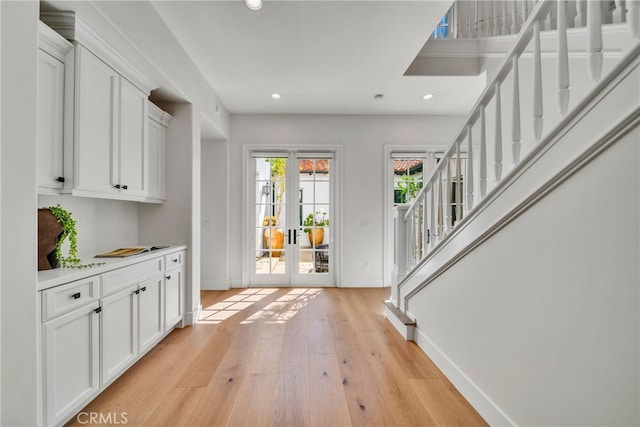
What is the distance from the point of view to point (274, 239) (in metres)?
4.65

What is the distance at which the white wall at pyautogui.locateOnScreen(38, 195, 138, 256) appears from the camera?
2.12 m

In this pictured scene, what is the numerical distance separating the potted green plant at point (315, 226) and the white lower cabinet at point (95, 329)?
2423 mm

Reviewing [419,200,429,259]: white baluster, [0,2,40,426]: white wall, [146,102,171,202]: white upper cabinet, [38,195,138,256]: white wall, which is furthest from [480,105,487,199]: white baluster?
[38,195,138,256]: white wall

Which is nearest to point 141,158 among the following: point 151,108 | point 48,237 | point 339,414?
point 151,108

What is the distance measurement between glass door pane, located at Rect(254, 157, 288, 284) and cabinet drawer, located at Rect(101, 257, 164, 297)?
216cm

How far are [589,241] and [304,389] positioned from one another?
5.62ft

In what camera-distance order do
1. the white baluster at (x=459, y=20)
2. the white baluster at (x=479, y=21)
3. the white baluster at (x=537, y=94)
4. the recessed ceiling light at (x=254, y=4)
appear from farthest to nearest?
the white baluster at (x=459, y=20) < the white baluster at (x=479, y=21) < the recessed ceiling light at (x=254, y=4) < the white baluster at (x=537, y=94)

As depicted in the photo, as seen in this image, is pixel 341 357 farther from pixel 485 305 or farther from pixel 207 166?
pixel 207 166

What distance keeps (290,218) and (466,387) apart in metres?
3.27

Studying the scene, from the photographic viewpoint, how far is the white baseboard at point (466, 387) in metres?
1.53

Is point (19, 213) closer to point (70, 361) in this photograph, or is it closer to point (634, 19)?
point (70, 361)

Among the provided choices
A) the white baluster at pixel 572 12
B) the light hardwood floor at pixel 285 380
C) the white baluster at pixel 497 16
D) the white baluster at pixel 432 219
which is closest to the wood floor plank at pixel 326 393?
the light hardwood floor at pixel 285 380

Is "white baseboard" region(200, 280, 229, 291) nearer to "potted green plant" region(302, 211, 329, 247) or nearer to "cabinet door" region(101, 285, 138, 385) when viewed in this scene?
"potted green plant" region(302, 211, 329, 247)

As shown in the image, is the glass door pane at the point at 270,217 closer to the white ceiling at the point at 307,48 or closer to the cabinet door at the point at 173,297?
the white ceiling at the point at 307,48
